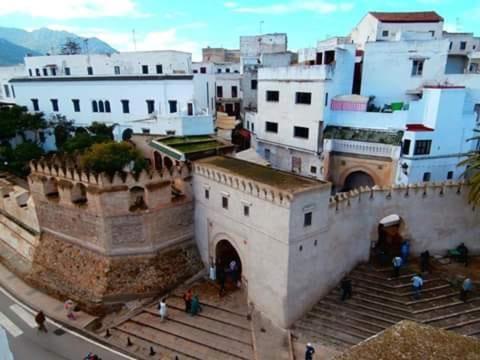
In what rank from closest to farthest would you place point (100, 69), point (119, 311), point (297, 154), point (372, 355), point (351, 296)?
point (372, 355) → point (351, 296) → point (119, 311) → point (297, 154) → point (100, 69)

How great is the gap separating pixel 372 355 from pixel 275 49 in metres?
51.3

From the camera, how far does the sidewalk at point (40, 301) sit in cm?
1522

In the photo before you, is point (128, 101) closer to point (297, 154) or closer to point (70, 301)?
point (297, 154)

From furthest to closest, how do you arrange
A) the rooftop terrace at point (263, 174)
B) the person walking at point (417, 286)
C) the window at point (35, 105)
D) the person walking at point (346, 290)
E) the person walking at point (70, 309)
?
the window at point (35, 105)
the person walking at point (70, 309)
the person walking at point (346, 290)
the person walking at point (417, 286)
the rooftop terrace at point (263, 174)

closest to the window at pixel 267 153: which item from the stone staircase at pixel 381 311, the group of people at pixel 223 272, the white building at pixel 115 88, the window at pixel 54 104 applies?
the white building at pixel 115 88

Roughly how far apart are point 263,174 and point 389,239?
7.23m

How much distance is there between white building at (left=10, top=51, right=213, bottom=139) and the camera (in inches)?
1090

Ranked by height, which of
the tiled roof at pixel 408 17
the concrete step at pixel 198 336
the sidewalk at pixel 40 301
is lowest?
the sidewalk at pixel 40 301

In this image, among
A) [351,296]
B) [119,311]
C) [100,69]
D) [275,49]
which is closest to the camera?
[351,296]

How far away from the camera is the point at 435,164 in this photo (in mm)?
18750

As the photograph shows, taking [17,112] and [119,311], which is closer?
[119,311]

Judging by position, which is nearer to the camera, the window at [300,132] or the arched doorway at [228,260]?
the arched doorway at [228,260]

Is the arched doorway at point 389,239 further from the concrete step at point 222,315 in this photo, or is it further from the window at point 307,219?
the concrete step at point 222,315

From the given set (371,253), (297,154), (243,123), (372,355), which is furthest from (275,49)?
(372,355)
